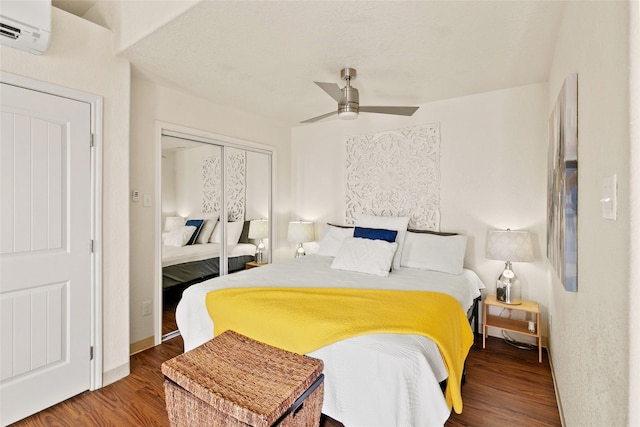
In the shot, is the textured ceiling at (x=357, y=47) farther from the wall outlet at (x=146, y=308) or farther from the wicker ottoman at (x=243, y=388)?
the wall outlet at (x=146, y=308)

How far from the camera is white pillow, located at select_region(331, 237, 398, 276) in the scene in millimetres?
2752

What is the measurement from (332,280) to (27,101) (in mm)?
2371

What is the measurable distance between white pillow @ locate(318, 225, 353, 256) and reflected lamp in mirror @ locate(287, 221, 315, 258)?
0.44 metres

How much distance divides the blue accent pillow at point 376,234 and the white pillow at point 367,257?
0.15m

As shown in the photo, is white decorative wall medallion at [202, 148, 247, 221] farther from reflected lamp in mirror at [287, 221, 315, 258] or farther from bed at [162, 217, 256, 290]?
reflected lamp in mirror at [287, 221, 315, 258]

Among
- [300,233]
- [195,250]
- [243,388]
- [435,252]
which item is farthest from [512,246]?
[195,250]

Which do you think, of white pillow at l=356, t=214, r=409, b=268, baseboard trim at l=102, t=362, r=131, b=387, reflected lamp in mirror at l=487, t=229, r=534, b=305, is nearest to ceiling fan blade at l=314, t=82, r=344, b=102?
white pillow at l=356, t=214, r=409, b=268

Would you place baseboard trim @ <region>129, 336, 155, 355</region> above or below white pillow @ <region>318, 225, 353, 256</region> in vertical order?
below

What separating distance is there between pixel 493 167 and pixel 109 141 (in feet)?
11.0

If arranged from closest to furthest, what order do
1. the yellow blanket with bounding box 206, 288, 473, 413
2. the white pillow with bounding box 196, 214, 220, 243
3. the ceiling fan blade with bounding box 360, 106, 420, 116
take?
the yellow blanket with bounding box 206, 288, 473, 413, the ceiling fan blade with bounding box 360, 106, 420, 116, the white pillow with bounding box 196, 214, 220, 243

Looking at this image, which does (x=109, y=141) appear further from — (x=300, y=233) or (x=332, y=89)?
(x=300, y=233)

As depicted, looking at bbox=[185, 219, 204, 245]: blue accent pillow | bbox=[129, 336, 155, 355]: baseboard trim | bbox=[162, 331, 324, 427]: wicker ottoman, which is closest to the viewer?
bbox=[162, 331, 324, 427]: wicker ottoman

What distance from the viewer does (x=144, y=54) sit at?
229cm

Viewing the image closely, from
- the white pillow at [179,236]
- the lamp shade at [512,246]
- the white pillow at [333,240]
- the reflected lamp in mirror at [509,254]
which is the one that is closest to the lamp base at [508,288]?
the reflected lamp in mirror at [509,254]
